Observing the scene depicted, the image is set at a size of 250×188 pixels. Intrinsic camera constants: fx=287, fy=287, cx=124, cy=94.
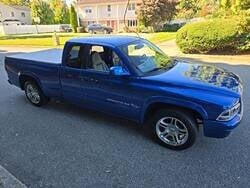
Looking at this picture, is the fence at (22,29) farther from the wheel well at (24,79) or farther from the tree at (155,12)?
the wheel well at (24,79)

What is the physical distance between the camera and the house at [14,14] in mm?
66475

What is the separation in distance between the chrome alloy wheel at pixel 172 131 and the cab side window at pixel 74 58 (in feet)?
6.26

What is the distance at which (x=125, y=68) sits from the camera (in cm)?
457

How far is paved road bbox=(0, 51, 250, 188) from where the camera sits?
360 cm

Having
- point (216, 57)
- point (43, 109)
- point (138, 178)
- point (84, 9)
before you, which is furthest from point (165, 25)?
point (138, 178)

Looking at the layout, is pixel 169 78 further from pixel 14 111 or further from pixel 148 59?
pixel 14 111

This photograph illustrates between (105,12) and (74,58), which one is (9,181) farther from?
(105,12)

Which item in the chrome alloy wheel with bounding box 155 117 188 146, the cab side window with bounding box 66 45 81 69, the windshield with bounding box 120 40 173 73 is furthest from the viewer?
the cab side window with bounding box 66 45 81 69

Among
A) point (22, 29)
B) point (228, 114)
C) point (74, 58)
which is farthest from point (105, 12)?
point (228, 114)

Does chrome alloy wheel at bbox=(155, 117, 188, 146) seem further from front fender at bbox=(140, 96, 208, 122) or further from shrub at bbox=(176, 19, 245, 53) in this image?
shrub at bbox=(176, 19, 245, 53)

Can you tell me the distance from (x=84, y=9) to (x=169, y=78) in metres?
55.7

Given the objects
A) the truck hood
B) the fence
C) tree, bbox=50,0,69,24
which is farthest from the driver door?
tree, bbox=50,0,69,24

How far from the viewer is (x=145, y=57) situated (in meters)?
4.92

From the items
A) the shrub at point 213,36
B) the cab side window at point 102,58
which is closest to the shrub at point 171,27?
the shrub at point 213,36
